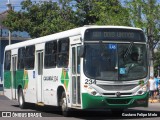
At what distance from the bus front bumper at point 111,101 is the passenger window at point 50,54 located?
3.32 meters

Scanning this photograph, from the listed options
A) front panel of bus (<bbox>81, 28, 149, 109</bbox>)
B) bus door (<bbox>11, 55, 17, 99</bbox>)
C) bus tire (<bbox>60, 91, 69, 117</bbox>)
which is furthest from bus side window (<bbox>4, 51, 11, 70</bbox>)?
front panel of bus (<bbox>81, 28, 149, 109</bbox>)

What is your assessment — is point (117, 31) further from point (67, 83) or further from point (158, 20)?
point (158, 20)

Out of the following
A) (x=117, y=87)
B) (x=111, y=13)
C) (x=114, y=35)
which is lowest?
(x=117, y=87)

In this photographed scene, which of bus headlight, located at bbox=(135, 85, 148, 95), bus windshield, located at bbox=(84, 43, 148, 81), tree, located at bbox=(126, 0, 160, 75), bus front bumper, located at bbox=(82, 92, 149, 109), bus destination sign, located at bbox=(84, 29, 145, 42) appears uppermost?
tree, located at bbox=(126, 0, 160, 75)

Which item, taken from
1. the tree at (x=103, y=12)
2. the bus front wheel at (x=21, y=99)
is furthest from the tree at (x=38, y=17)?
the bus front wheel at (x=21, y=99)

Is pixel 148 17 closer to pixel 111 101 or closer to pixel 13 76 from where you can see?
pixel 13 76

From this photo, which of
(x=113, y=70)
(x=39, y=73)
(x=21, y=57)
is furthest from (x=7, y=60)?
(x=113, y=70)

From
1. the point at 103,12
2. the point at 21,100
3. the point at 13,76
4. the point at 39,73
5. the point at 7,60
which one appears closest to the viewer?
the point at 39,73

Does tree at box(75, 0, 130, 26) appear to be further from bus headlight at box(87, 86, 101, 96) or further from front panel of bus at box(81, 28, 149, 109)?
bus headlight at box(87, 86, 101, 96)

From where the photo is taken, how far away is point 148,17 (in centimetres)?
3272

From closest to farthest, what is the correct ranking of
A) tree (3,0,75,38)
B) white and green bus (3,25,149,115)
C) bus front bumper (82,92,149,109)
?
bus front bumper (82,92,149,109)
white and green bus (3,25,149,115)
tree (3,0,75,38)

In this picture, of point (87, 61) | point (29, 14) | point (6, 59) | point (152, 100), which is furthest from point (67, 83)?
point (29, 14)

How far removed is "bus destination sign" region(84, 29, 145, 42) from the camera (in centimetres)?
1631

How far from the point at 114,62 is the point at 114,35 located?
1029 millimetres
